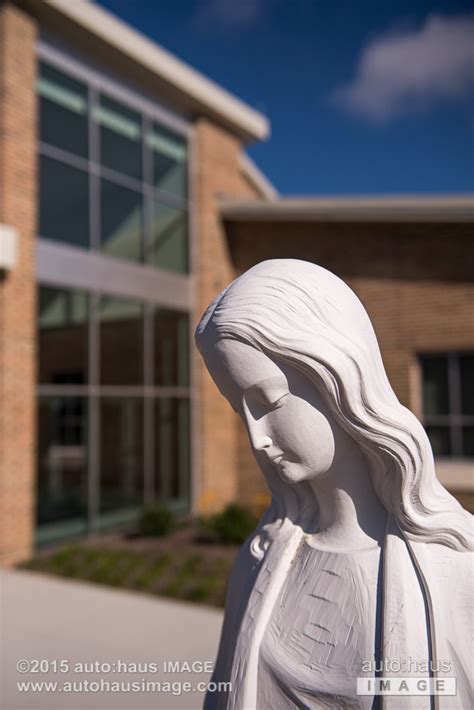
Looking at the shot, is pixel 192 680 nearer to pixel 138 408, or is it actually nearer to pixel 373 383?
pixel 373 383

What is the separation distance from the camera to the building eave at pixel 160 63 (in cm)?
936

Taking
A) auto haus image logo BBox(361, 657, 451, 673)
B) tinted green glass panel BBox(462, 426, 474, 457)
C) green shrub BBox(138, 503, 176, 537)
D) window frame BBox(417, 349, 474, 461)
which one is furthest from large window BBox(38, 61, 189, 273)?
auto haus image logo BBox(361, 657, 451, 673)

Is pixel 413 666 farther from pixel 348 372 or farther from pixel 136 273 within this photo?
pixel 136 273

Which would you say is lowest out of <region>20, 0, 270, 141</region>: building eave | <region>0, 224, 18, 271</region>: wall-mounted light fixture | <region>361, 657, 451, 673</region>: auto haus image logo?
<region>361, 657, 451, 673</region>: auto haus image logo

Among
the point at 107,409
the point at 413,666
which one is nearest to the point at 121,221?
the point at 107,409

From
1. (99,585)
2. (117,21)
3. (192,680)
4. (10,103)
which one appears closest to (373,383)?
(192,680)

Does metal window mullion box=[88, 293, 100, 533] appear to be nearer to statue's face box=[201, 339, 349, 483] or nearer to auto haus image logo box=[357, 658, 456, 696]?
statue's face box=[201, 339, 349, 483]

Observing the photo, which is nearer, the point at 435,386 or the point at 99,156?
the point at 99,156

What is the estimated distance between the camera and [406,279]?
10883mm

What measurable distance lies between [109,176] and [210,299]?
2934 mm

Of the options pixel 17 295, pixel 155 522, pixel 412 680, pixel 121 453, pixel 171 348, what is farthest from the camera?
pixel 171 348

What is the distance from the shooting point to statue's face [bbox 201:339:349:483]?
5.43 ft

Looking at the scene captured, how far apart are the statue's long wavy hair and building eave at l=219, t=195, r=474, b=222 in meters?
9.22

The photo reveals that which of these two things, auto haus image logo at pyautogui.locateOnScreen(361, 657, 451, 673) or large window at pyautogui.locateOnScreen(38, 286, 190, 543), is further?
large window at pyautogui.locateOnScreen(38, 286, 190, 543)
